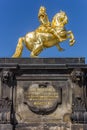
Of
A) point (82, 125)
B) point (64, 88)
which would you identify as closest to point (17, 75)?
point (64, 88)

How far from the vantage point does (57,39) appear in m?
20.8

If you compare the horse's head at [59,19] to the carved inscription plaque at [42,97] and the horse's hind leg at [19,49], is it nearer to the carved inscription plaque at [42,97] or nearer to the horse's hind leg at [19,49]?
the horse's hind leg at [19,49]

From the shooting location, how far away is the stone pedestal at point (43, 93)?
1827cm

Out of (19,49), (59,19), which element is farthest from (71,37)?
(19,49)

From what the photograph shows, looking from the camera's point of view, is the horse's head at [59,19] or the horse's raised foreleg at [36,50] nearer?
the horse's raised foreleg at [36,50]

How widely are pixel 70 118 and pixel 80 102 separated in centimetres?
96

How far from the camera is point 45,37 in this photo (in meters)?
20.7

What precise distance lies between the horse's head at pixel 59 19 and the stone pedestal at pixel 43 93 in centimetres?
291

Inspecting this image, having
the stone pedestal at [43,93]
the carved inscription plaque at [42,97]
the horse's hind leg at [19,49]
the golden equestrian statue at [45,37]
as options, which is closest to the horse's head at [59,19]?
the golden equestrian statue at [45,37]

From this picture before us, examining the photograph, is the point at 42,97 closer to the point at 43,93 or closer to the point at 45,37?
the point at 43,93

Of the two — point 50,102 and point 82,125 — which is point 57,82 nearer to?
point 50,102

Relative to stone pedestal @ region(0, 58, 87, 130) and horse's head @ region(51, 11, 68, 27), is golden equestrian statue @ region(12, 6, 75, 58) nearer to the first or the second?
horse's head @ region(51, 11, 68, 27)

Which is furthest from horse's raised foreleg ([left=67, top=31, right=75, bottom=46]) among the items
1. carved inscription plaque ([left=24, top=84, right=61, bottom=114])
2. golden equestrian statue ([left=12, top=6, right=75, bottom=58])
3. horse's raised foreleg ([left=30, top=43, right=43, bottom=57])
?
carved inscription plaque ([left=24, top=84, right=61, bottom=114])

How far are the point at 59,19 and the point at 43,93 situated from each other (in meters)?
5.00
